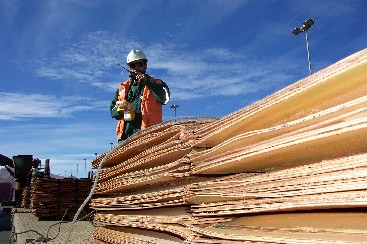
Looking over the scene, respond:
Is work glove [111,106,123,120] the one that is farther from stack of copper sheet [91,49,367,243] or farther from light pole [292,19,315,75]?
light pole [292,19,315,75]

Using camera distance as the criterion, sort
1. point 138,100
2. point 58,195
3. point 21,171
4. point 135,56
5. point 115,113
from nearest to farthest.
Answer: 1. point 115,113
2. point 138,100
3. point 135,56
4. point 58,195
5. point 21,171

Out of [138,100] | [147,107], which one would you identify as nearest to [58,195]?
[138,100]

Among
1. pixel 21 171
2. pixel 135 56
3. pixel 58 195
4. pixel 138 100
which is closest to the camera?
pixel 138 100

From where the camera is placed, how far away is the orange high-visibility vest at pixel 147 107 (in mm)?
4930

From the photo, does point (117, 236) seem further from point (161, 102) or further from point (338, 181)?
point (161, 102)

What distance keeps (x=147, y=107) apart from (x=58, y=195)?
7114mm

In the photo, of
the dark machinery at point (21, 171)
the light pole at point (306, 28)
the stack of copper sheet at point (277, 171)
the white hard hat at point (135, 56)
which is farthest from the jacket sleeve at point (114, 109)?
the light pole at point (306, 28)

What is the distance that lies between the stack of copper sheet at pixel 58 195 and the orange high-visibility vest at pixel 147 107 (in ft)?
20.2

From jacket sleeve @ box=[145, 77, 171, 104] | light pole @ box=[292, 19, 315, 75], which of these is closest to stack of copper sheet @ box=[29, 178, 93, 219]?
jacket sleeve @ box=[145, 77, 171, 104]

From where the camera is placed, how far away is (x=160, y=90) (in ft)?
16.3

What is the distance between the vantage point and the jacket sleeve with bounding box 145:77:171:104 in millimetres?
4867

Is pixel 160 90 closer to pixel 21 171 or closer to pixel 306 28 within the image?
pixel 21 171

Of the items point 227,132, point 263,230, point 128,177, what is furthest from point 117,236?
point 263,230

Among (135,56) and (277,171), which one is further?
(135,56)
